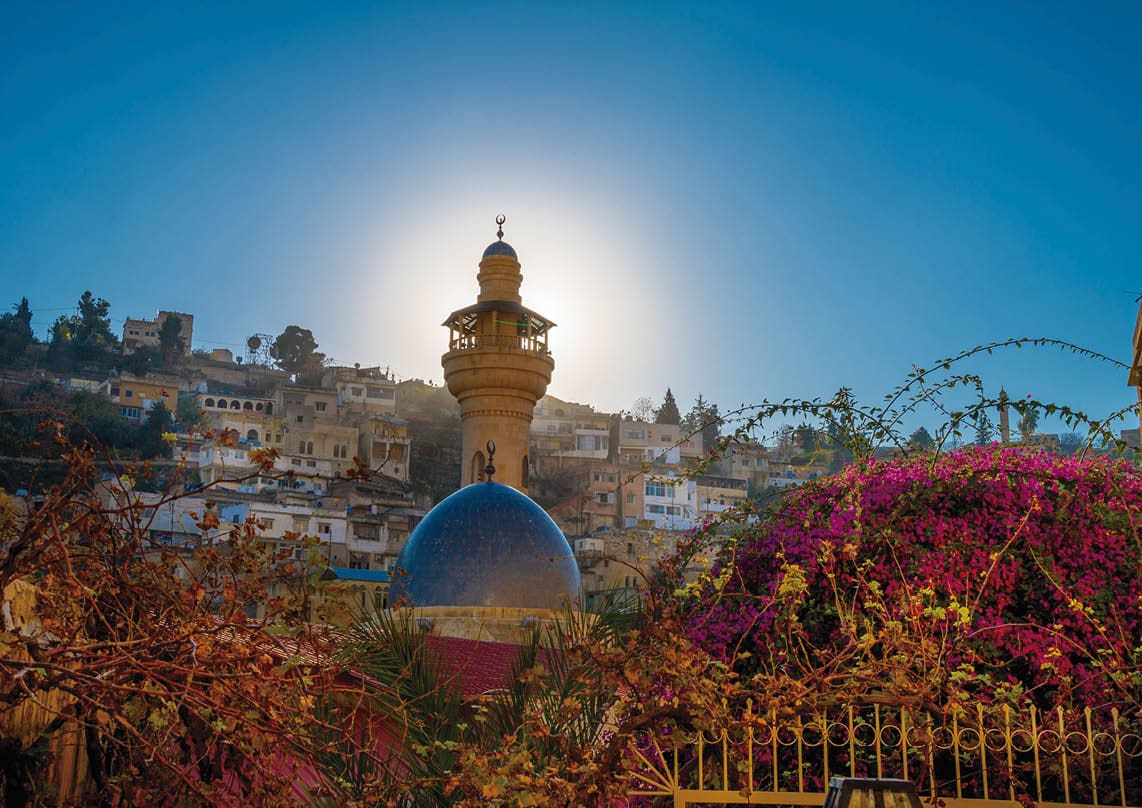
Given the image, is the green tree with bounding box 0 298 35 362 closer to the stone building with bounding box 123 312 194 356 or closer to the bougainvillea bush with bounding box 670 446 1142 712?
the stone building with bounding box 123 312 194 356

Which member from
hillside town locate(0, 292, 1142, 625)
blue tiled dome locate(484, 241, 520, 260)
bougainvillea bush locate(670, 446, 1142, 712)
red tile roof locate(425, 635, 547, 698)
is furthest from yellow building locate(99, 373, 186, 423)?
bougainvillea bush locate(670, 446, 1142, 712)

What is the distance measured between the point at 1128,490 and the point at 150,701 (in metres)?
4.51

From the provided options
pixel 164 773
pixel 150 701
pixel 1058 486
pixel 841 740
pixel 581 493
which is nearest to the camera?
pixel 150 701

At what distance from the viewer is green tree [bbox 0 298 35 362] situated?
79.4 m

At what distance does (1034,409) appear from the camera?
5.88 m

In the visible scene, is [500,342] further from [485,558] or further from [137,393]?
[137,393]

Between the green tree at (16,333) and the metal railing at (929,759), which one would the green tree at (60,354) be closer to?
the green tree at (16,333)

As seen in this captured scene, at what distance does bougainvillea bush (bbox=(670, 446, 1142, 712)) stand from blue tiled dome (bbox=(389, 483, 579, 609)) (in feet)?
22.8

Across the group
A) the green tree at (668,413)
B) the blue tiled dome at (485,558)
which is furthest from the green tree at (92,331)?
the blue tiled dome at (485,558)

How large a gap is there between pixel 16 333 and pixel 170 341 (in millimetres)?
10908

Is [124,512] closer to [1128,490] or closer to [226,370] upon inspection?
[1128,490]

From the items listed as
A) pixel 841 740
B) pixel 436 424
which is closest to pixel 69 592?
pixel 841 740

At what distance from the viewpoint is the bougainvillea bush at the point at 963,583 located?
4.61m

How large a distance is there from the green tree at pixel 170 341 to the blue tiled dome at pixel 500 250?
A: 6559 cm
